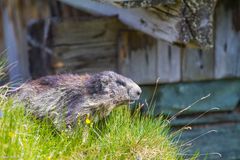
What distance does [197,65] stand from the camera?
845cm

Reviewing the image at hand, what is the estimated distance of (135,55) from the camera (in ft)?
27.4

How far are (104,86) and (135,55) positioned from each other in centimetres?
342

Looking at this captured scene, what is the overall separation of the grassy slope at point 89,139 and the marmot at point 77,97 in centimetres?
8

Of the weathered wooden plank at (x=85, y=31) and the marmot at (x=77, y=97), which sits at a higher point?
the marmot at (x=77, y=97)

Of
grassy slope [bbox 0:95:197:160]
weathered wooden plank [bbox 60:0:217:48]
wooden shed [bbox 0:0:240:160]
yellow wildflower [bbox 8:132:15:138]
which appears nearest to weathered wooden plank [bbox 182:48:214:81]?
wooden shed [bbox 0:0:240:160]

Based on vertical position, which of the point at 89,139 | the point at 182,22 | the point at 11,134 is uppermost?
the point at 182,22

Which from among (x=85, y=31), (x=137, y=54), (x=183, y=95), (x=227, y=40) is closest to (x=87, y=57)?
(x=85, y=31)

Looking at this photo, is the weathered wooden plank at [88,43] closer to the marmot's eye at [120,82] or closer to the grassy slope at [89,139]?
the grassy slope at [89,139]

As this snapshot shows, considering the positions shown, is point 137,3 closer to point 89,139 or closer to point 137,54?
point 89,139

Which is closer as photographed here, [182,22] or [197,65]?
[182,22]

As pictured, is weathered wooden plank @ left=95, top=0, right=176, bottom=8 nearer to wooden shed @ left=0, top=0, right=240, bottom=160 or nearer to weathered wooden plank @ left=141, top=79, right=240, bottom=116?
wooden shed @ left=0, top=0, right=240, bottom=160

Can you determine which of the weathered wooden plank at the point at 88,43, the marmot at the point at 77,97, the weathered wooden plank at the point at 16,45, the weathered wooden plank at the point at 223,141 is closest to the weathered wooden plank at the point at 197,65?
the weathered wooden plank at the point at 223,141

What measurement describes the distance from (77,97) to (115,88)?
0.24 m

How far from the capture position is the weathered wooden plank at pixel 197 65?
27.6 ft
